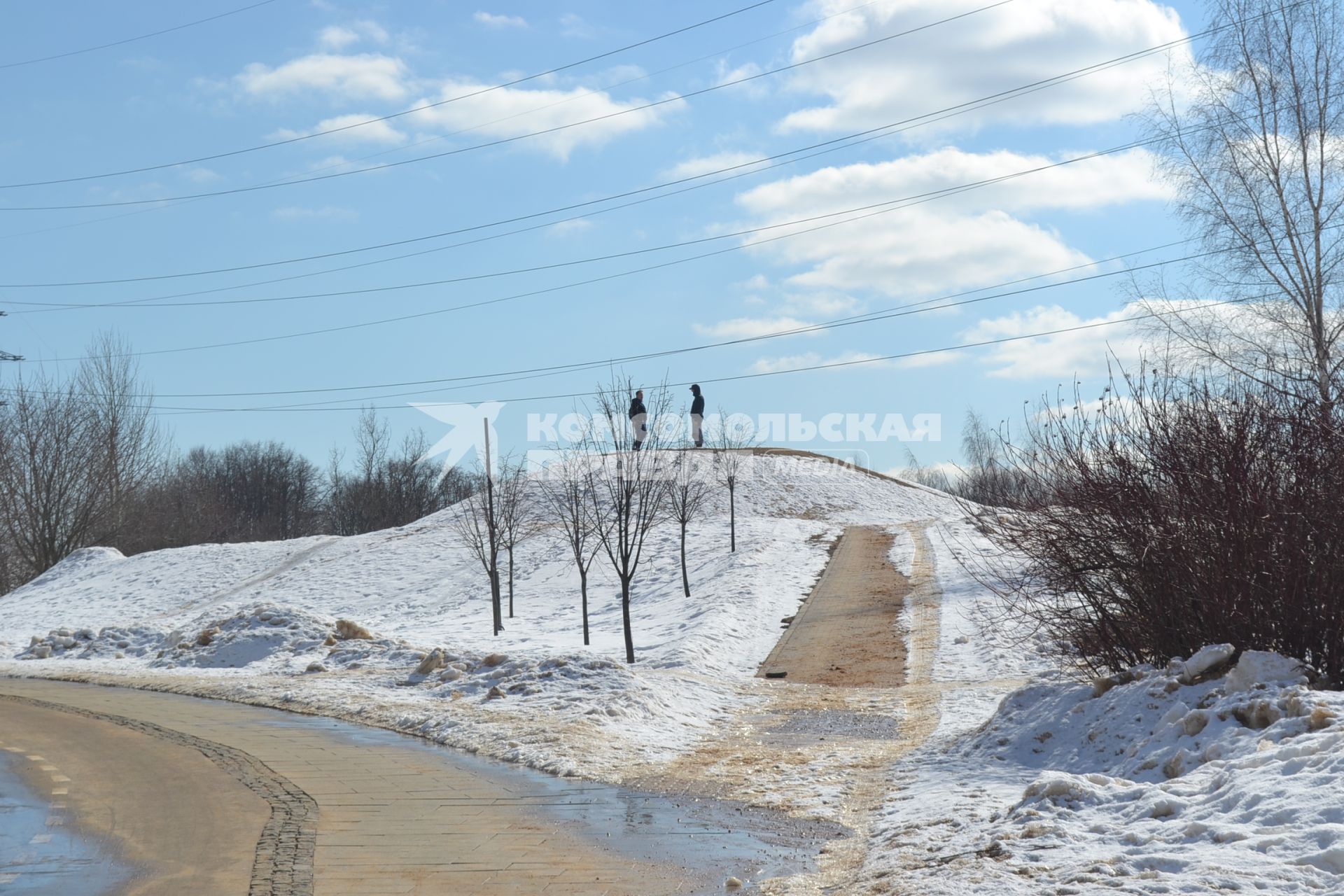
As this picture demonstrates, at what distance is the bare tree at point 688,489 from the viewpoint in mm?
34625

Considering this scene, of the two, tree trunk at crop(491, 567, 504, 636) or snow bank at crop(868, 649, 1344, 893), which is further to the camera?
tree trunk at crop(491, 567, 504, 636)

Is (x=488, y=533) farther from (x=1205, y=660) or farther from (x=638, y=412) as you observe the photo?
(x=1205, y=660)

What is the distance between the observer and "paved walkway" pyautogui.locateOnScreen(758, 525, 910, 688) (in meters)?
17.0

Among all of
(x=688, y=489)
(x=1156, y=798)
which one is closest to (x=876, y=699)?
(x=1156, y=798)

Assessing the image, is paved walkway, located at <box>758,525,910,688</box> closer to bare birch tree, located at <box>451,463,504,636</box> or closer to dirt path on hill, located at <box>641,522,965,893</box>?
dirt path on hill, located at <box>641,522,965,893</box>

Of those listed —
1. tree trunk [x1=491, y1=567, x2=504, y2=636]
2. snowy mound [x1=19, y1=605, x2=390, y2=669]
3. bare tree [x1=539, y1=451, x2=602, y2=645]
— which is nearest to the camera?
snowy mound [x1=19, y1=605, x2=390, y2=669]

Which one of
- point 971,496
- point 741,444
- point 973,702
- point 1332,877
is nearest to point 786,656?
point 973,702

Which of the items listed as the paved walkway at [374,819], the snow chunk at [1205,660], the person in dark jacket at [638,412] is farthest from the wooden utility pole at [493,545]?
the snow chunk at [1205,660]

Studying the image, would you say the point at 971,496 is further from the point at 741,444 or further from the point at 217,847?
the point at 217,847

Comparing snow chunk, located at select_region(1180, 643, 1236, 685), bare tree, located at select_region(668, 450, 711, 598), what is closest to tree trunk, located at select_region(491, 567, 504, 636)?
bare tree, located at select_region(668, 450, 711, 598)

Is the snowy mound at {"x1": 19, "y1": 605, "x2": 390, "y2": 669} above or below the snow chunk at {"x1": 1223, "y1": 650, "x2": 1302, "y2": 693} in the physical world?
below

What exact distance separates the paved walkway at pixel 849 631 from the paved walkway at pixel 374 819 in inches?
289

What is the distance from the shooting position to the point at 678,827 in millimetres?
7637

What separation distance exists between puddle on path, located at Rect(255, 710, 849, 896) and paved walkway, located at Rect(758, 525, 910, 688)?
745cm
